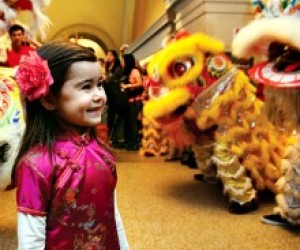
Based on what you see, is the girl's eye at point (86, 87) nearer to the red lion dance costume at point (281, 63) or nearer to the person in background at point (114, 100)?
the red lion dance costume at point (281, 63)

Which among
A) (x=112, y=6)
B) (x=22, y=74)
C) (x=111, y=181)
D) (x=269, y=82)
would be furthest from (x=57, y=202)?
(x=112, y=6)

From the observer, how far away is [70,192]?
1.13 m

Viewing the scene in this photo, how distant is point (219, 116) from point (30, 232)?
194 centimetres

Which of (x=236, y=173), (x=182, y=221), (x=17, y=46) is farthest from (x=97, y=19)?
(x=182, y=221)

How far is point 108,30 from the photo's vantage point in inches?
436

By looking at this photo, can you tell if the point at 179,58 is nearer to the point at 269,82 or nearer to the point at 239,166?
the point at 239,166

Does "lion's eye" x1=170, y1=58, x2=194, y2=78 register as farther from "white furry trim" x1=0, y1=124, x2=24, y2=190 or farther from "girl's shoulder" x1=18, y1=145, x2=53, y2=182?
"girl's shoulder" x1=18, y1=145, x2=53, y2=182

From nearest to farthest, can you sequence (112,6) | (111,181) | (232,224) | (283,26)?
(111,181)
(283,26)
(232,224)
(112,6)

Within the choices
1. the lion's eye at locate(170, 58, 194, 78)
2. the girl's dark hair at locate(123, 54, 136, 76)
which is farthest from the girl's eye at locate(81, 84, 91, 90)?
the girl's dark hair at locate(123, 54, 136, 76)

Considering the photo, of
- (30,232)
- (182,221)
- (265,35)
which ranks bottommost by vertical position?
(182,221)

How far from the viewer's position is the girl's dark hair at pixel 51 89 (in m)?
1.15

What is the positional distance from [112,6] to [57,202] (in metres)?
10.2

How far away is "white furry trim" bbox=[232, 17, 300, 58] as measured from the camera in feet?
6.39

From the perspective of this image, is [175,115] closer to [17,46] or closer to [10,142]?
[17,46]
